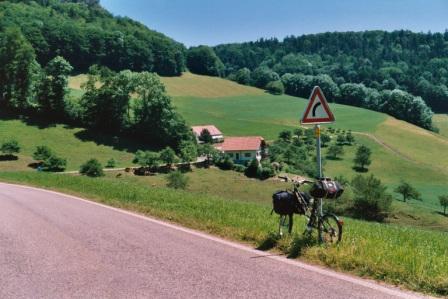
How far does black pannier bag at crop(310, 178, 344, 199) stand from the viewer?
26.2 feet

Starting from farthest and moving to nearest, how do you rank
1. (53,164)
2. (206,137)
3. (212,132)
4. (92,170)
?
1. (212,132)
2. (206,137)
3. (53,164)
4. (92,170)

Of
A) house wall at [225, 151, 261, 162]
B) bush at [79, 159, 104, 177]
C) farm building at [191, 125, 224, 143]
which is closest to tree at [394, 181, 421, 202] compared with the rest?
house wall at [225, 151, 261, 162]

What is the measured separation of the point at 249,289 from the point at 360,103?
14920 cm

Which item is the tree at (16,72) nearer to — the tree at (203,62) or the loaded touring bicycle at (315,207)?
the loaded touring bicycle at (315,207)

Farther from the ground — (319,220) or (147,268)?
(319,220)

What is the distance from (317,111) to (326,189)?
1.78m

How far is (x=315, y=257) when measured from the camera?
Result: 7625mm

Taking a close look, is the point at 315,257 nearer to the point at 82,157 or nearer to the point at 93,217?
the point at 93,217

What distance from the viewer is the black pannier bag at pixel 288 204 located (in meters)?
8.91

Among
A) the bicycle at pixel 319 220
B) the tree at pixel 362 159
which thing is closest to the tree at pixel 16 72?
the tree at pixel 362 159

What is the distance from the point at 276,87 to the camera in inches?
6058

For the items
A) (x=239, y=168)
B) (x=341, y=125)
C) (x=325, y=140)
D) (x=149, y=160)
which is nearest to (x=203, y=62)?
(x=341, y=125)

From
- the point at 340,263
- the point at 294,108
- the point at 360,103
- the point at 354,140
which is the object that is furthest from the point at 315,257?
the point at 360,103

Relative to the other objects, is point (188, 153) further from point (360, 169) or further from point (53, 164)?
point (360, 169)
